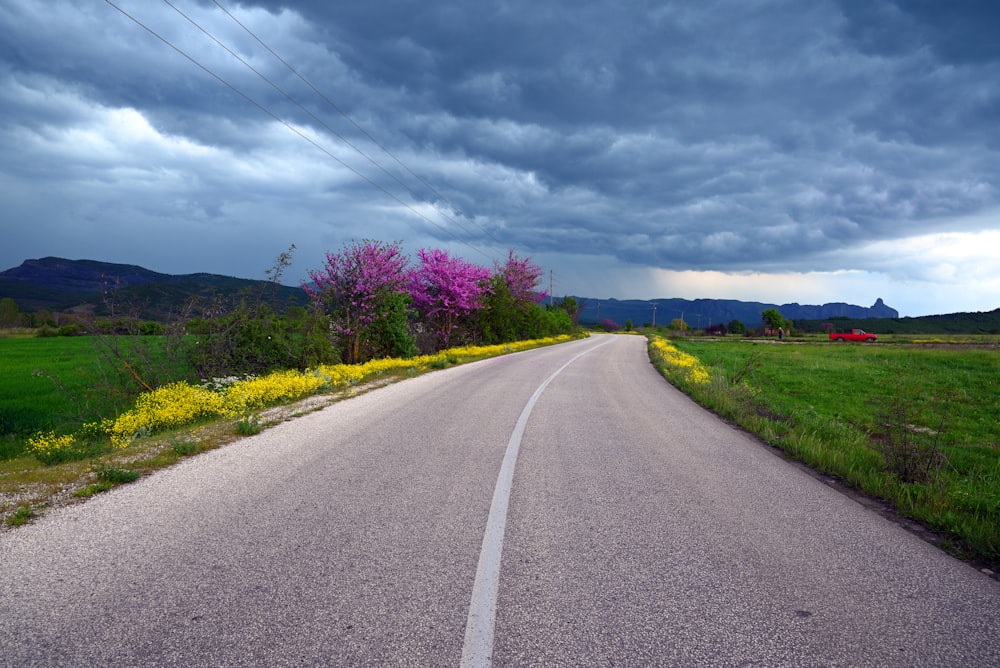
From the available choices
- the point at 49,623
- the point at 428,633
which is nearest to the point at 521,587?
the point at 428,633

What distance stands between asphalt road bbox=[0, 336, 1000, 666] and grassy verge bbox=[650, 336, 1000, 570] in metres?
0.62

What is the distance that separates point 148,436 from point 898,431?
431 inches

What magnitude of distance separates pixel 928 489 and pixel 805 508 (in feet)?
5.35

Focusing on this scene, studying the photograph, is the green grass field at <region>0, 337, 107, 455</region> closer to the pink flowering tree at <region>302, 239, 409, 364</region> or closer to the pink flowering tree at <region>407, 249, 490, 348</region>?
the pink flowering tree at <region>302, 239, 409, 364</region>

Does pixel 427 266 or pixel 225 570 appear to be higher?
pixel 427 266

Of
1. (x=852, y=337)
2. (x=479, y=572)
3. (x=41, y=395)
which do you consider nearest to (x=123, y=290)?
(x=41, y=395)

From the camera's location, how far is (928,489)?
5855mm

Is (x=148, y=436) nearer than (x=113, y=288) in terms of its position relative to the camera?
Yes

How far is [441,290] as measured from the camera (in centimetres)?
→ 2989

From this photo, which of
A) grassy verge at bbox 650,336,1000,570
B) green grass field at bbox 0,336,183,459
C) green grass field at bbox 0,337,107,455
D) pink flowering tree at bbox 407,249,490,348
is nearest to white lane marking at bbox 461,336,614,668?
grassy verge at bbox 650,336,1000,570

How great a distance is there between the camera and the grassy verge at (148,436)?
215 inches

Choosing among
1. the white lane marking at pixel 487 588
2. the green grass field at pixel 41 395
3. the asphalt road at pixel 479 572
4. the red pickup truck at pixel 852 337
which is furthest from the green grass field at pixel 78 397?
the red pickup truck at pixel 852 337

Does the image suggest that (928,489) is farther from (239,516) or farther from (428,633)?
(239,516)

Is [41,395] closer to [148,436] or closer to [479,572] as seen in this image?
[148,436]
